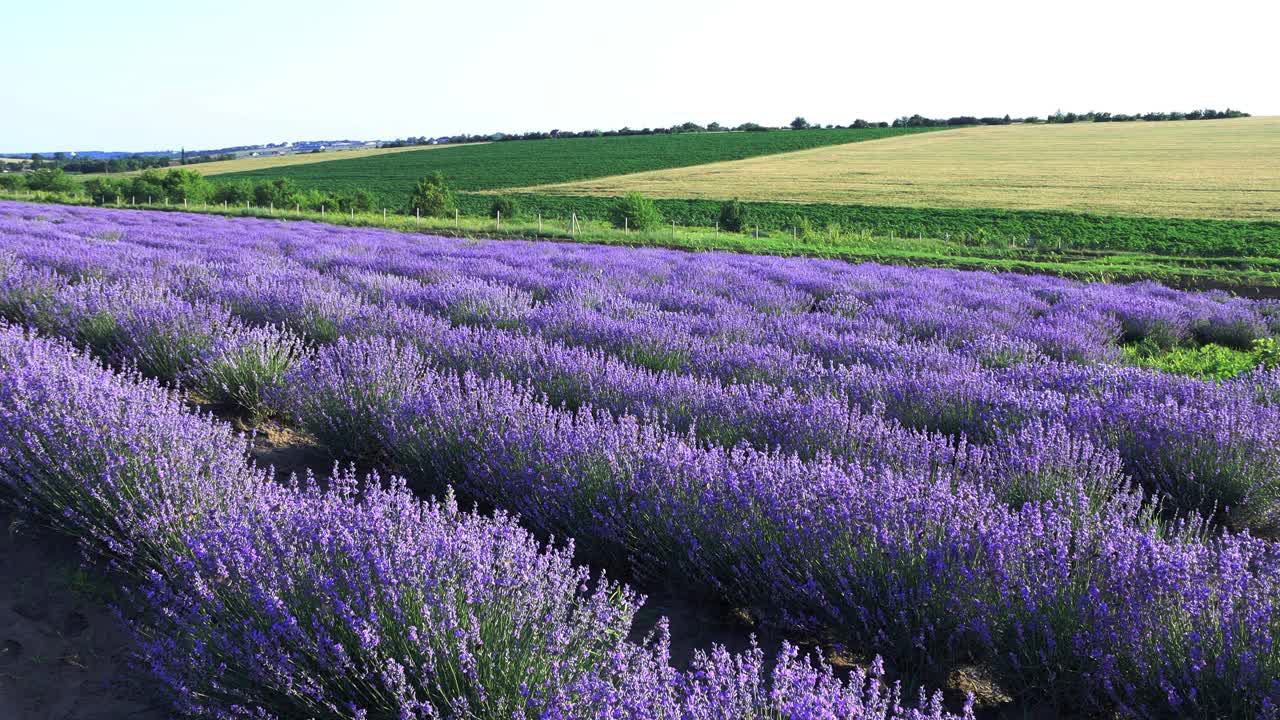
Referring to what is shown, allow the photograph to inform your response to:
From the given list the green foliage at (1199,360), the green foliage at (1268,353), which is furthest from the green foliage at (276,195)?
the green foliage at (1268,353)

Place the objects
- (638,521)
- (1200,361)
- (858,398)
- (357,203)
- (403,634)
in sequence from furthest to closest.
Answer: (357,203) → (1200,361) → (858,398) → (638,521) → (403,634)

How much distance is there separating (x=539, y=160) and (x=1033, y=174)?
3615 centimetres

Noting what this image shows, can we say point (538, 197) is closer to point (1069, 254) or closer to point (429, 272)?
point (1069, 254)

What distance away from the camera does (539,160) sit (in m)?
64.1

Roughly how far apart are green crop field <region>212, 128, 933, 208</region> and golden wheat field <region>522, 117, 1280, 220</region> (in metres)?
4.68

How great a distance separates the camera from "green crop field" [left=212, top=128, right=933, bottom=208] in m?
54.3

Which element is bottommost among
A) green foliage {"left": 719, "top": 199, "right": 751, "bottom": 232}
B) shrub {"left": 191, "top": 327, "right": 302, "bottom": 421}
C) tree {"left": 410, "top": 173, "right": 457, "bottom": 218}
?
shrub {"left": 191, "top": 327, "right": 302, "bottom": 421}

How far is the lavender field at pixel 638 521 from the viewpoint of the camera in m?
1.77

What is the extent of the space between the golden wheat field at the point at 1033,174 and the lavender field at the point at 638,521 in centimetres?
2980

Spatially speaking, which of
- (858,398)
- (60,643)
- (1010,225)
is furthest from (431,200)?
(60,643)

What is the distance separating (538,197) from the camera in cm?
4266

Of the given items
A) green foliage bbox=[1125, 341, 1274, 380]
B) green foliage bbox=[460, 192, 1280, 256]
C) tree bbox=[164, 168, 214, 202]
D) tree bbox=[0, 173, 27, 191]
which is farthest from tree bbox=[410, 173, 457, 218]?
tree bbox=[0, 173, 27, 191]

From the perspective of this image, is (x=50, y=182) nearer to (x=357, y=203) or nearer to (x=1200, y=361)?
(x=357, y=203)

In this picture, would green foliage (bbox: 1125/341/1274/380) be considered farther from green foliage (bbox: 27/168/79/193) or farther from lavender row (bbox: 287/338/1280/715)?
green foliage (bbox: 27/168/79/193)
